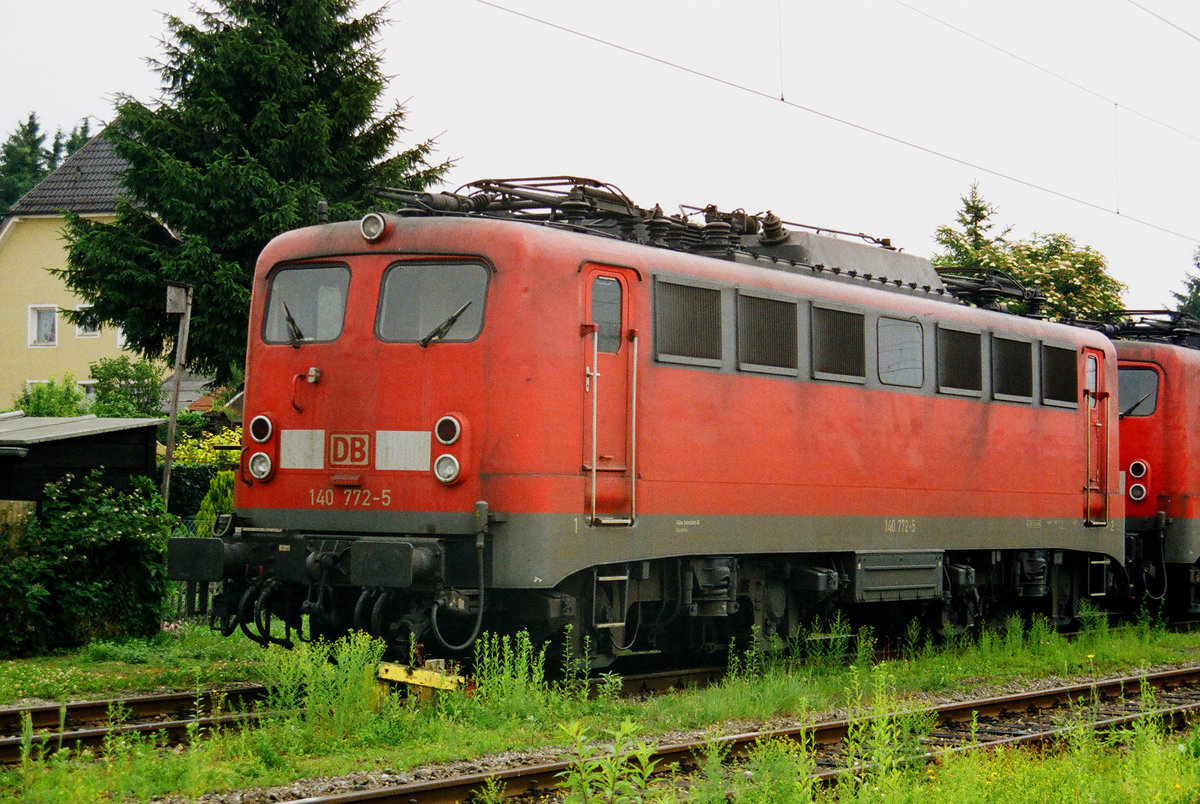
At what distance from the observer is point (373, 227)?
10.3 meters

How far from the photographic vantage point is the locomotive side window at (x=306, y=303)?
10.6 m

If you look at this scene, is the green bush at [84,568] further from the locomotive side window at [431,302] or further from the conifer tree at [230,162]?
the conifer tree at [230,162]

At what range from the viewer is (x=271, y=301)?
36.2 feet

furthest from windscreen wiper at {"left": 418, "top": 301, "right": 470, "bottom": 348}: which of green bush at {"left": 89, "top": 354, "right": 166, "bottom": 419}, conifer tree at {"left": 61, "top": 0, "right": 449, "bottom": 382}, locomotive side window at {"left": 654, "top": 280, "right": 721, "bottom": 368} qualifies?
green bush at {"left": 89, "top": 354, "right": 166, "bottom": 419}

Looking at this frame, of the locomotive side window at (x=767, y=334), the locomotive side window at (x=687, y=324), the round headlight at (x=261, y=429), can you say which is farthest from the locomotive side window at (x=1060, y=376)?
the round headlight at (x=261, y=429)

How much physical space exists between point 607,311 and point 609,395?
25.8 inches

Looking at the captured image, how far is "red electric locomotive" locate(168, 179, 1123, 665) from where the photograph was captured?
9820 mm

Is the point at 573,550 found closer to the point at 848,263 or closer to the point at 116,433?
the point at 848,263

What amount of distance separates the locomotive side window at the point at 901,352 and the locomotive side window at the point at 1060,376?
8.04ft

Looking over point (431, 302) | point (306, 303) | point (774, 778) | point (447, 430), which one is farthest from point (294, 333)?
point (774, 778)

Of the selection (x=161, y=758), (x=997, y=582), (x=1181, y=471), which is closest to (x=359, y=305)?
(x=161, y=758)

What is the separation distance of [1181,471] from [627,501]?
→ 10.5 m

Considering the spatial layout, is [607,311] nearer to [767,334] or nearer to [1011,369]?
[767,334]

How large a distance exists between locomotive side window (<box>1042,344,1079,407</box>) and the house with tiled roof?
32924 mm
